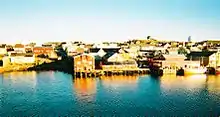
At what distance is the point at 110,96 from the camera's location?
1169 inches

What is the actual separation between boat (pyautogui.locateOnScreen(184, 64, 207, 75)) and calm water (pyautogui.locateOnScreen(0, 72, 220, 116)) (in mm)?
4027

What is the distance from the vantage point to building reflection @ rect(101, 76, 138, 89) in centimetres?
3591

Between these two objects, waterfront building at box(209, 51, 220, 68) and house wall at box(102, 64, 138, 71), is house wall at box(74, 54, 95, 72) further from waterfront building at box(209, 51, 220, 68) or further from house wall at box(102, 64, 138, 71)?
waterfront building at box(209, 51, 220, 68)

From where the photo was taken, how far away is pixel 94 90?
3288cm

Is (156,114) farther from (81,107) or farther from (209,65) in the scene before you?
(209,65)

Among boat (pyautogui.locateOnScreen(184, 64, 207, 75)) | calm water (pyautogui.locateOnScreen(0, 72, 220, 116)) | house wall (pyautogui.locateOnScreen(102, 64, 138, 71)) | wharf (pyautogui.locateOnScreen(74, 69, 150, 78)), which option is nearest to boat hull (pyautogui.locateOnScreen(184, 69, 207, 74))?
boat (pyautogui.locateOnScreen(184, 64, 207, 75))

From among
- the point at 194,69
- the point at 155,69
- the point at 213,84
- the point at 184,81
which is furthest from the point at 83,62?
the point at 213,84

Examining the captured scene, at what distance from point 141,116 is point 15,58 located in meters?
39.1

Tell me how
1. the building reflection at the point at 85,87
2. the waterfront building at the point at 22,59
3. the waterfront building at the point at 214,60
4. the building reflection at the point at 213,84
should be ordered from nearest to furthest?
the building reflection at the point at 85,87, the building reflection at the point at 213,84, the waterfront building at the point at 214,60, the waterfront building at the point at 22,59

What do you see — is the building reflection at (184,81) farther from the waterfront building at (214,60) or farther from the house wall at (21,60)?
the house wall at (21,60)

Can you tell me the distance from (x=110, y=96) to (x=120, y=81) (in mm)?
9518

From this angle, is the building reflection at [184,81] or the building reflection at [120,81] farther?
the building reflection at [120,81]

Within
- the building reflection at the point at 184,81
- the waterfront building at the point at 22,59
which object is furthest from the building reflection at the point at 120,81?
the waterfront building at the point at 22,59

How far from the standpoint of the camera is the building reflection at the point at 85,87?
30.3 meters
